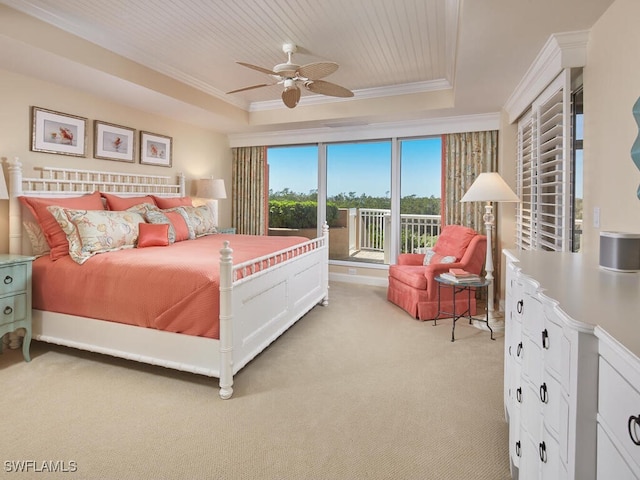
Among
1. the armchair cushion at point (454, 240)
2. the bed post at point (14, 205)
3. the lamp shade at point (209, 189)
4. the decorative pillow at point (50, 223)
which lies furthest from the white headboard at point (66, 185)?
the armchair cushion at point (454, 240)

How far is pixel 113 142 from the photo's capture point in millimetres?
4238

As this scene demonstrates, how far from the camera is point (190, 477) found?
5.65 feet

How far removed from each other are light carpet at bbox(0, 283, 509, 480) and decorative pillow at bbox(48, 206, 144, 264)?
2.88 feet

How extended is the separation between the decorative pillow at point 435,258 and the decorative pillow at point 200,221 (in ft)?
9.09

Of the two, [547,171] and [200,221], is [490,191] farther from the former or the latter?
[200,221]

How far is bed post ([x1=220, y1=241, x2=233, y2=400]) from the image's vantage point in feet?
7.75

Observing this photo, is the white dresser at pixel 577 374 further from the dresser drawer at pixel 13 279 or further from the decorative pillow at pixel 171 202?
the decorative pillow at pixel 171 202

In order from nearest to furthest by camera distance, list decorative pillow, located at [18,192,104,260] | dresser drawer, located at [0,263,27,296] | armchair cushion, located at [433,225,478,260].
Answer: dresser drawer, located at [0,263,27,296] → decorative pillow, located at [18,192,104,260] → armchair cushion, located at [433,225,478,260]

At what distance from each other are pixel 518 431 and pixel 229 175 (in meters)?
5.72

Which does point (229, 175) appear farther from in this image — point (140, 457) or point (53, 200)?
point (140, 457)

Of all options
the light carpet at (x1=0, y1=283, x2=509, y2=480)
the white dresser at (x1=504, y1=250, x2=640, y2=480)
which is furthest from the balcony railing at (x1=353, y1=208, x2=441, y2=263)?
the white dresser at (x1=504, y1=250, x2=640, y2=480)

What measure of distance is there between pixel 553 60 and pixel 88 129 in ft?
14.2

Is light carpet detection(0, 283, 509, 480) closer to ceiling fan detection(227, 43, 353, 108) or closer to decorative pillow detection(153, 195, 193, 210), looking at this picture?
decorative pillow detection(153, 195, 193, 210)

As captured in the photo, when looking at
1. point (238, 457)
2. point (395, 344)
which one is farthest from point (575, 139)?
point (238, 457)
